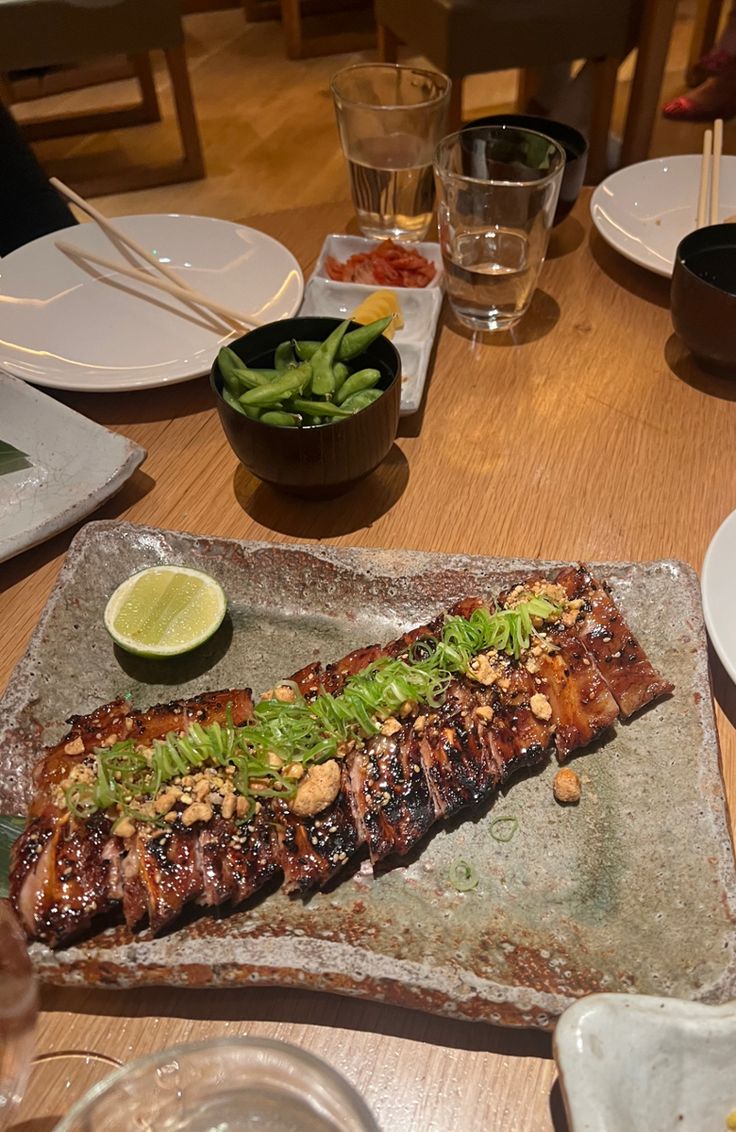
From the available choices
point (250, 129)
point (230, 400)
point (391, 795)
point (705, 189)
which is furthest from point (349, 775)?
point (250, 129)

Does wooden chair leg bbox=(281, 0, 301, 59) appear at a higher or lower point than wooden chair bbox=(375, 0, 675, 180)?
lower

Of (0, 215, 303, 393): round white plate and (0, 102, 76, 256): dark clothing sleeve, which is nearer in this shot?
(0, 215, 303, 393): round white plate

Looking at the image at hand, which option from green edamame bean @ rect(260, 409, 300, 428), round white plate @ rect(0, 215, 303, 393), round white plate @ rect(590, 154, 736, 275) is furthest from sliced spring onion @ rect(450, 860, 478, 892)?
round white plate @ rect(590, 154, 736, 275)

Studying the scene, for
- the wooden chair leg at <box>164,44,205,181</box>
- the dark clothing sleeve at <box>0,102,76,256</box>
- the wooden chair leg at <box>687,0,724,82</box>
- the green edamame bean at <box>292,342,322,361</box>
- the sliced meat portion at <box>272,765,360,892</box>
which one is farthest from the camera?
the wooden chair leg at <box>687,0,724,82</box>

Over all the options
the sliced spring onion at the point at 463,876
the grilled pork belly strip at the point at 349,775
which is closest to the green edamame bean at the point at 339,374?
the grilled pork belly strip at the point at 349,775

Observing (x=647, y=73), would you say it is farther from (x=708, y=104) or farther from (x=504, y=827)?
(x=504, y=827)

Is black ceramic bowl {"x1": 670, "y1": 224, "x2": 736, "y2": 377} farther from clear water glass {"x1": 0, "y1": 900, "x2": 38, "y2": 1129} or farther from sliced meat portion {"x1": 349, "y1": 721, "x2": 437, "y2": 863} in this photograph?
clear water glass {"x1": 0, "y1": 900, "x2": 38, "y2": 1129}
